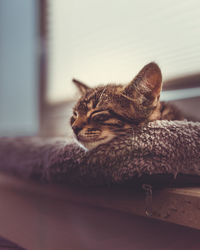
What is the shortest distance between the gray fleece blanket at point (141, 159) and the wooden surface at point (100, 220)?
48 millimetres

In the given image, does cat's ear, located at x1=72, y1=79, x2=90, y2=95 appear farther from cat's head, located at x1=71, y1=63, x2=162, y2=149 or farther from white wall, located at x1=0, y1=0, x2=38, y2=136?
white wall, located at x1=0, y1=0, x2=38, y2=136

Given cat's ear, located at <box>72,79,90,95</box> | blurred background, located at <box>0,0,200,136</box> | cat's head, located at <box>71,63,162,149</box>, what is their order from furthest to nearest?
blurred background, located at <box>0,0,200,136</box>, cat's ear, located at <box>72,79,90,95</box>, cat's head, located at <box>71,63,162,149</box>

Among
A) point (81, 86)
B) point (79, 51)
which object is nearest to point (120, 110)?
point (81, 86)

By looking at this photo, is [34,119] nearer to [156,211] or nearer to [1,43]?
[1,43]

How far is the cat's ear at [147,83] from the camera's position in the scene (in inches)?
26.6

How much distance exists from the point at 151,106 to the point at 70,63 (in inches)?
40.7

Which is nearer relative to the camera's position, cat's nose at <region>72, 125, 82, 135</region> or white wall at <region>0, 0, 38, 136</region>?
cat's nose at <region>72, 125, 82, 135</region>

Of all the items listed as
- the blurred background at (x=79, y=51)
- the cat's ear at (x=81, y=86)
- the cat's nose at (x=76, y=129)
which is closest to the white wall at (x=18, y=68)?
the blurred background at (x=79, y=51)

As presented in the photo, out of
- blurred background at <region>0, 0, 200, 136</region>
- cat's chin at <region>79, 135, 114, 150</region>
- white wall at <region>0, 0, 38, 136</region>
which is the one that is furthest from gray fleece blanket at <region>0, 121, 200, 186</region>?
white wall at <region>0, 0, 38, 136</region>

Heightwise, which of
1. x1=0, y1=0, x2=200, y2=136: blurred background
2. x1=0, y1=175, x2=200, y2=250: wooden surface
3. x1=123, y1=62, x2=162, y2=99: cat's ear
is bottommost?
x1=0, y1=175, x2=200, y2=250: wooden surface

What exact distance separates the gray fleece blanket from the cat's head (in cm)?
3

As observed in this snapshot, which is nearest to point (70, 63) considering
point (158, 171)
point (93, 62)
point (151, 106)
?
point (93, 62)

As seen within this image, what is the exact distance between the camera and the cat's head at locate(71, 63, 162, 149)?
2.26 ft

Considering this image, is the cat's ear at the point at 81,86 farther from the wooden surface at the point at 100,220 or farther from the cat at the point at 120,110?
the wooden surface at the point at 100,220
